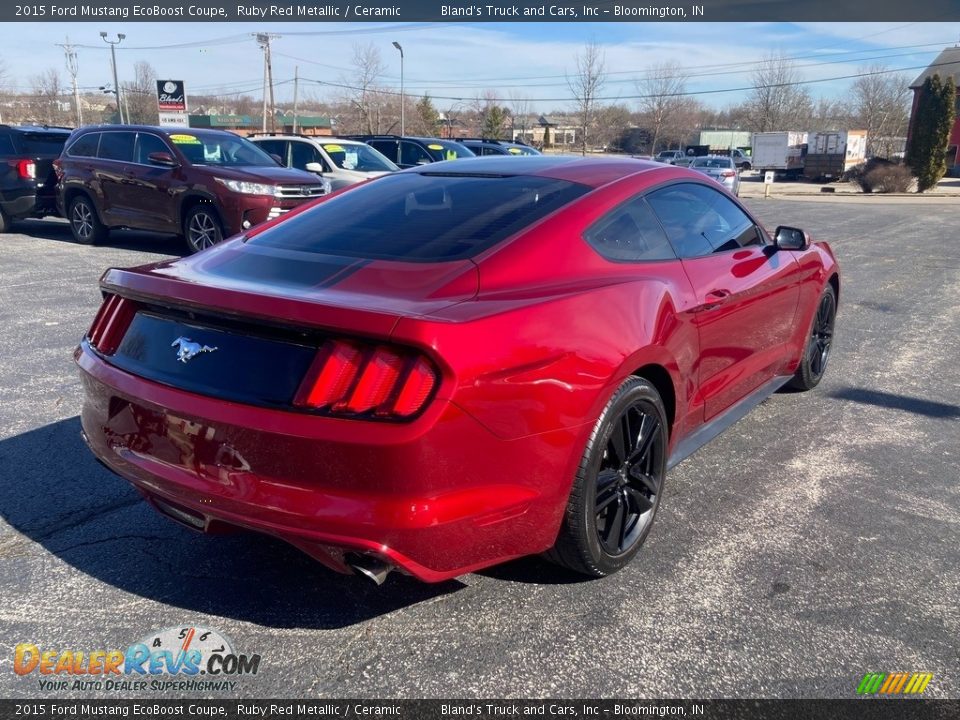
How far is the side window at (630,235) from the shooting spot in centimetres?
317

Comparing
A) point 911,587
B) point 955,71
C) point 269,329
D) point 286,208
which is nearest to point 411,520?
point 269,329

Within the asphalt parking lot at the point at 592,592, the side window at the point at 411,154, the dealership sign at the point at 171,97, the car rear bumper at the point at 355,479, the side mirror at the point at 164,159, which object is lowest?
the asphalt parking lot at the point at 592,592

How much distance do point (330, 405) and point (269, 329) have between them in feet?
1.09

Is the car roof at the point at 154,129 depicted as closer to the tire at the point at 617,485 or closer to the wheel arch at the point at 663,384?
the wheel arch at the point at 663,384

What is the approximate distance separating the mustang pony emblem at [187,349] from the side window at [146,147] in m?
9.15

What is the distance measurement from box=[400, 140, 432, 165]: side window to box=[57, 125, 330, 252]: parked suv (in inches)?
220

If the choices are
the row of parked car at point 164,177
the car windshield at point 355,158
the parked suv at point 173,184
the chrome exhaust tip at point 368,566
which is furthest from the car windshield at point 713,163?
the chrome exhaust tip at point 368,566

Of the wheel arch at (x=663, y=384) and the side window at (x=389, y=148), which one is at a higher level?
the side window at (x=389, y=148)

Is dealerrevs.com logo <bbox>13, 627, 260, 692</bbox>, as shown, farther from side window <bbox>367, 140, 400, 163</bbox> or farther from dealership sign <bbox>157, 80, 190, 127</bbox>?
dealership sign <bbox>157, 80, 190, 127</bbox>

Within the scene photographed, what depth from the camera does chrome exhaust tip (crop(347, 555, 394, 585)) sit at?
239 cm

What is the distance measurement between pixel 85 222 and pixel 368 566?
1124 centimetres

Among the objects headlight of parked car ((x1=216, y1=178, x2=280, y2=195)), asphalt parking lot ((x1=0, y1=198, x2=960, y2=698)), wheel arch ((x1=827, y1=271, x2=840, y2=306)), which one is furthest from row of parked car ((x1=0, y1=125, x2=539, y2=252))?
wheel arch ((x1=827, y1=271, x2=840, y2=306))

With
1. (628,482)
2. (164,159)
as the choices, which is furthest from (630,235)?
(164,159)

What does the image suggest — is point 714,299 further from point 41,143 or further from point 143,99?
point 143,99
